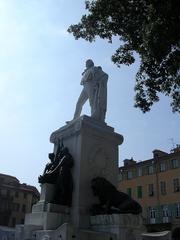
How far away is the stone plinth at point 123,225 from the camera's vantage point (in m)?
10.0

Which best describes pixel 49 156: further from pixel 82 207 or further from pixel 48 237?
pixel 48 237

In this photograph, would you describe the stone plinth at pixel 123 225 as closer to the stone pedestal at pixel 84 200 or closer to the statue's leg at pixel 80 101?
the stone pedestal at pixel 84 200

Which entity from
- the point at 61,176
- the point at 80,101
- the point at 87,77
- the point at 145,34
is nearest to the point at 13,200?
the point at 80,101

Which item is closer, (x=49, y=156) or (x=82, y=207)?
(x=82, y=207)

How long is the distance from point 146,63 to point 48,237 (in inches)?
226

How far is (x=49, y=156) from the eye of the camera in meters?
12.9

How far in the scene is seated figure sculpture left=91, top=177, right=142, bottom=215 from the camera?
10.9 m

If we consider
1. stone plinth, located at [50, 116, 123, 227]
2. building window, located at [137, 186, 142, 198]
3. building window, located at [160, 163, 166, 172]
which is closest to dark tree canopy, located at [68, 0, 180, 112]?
stone plinth, located at [50, 116, 123, 227]

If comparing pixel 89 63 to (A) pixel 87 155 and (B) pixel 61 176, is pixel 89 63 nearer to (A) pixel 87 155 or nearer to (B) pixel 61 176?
(A) pixel 87 155

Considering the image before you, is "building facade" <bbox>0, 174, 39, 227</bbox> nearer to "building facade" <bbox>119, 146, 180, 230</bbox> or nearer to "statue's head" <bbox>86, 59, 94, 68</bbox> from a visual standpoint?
"building facade" <bbox>119, 146, 180, 230</bbox>

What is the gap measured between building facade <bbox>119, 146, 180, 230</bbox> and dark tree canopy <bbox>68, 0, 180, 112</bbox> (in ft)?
123

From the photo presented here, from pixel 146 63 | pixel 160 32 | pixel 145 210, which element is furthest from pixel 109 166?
pixel 145 210

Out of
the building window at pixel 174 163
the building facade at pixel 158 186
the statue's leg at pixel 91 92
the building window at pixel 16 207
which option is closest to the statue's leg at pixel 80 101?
the statue's leg at pixel 91 92

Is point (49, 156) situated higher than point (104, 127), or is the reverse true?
point (104, 127)
